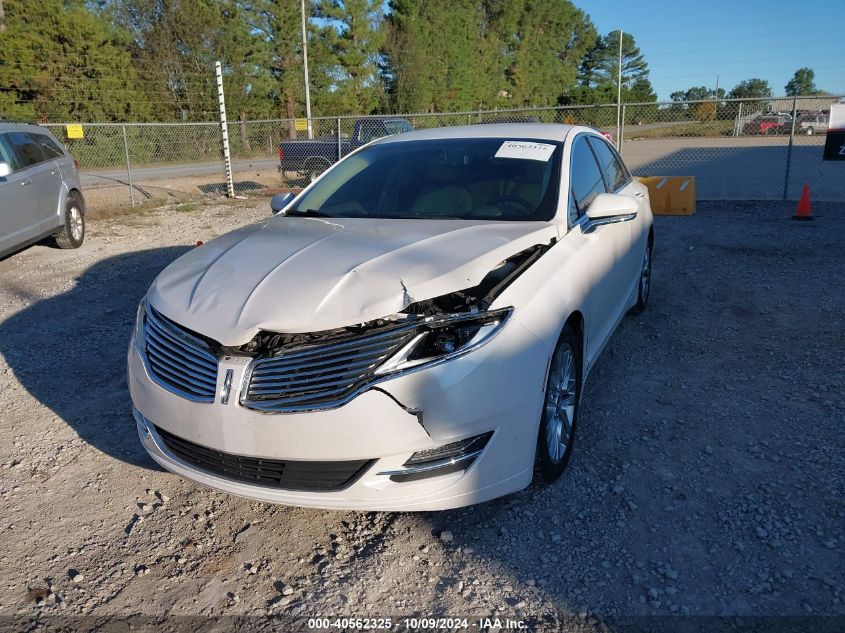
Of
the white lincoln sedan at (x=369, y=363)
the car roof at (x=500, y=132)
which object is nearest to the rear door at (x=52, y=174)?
the car roof at (x=500, y=132)

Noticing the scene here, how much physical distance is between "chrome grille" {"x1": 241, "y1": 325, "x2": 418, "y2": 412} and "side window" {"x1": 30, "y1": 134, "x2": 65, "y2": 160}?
843 centimetres

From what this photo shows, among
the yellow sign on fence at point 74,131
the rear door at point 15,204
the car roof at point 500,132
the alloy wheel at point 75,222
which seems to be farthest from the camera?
the yellow sign on fence at point 74,131

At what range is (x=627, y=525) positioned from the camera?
2.95 metres

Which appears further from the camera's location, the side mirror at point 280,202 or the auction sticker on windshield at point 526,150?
the side mirror at point 280,202

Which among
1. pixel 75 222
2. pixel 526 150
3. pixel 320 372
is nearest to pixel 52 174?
pixel 75 222

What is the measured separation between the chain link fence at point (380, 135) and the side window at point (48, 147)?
16.4 feet

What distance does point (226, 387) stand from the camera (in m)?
2.59

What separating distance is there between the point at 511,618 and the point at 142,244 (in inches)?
354

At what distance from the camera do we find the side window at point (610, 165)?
499 cm

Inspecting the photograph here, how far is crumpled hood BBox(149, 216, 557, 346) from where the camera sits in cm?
262

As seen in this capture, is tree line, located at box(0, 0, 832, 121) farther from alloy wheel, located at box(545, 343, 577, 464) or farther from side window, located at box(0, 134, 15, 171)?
alloy wheel, located at box(545, 343, 577, 464)

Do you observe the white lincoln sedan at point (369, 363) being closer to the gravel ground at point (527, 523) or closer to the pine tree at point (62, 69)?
the gravel ground at point (527, 523)

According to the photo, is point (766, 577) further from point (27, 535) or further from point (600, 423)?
point (27, 535)

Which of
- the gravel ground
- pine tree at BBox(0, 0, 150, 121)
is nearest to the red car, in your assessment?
the gravel ground
